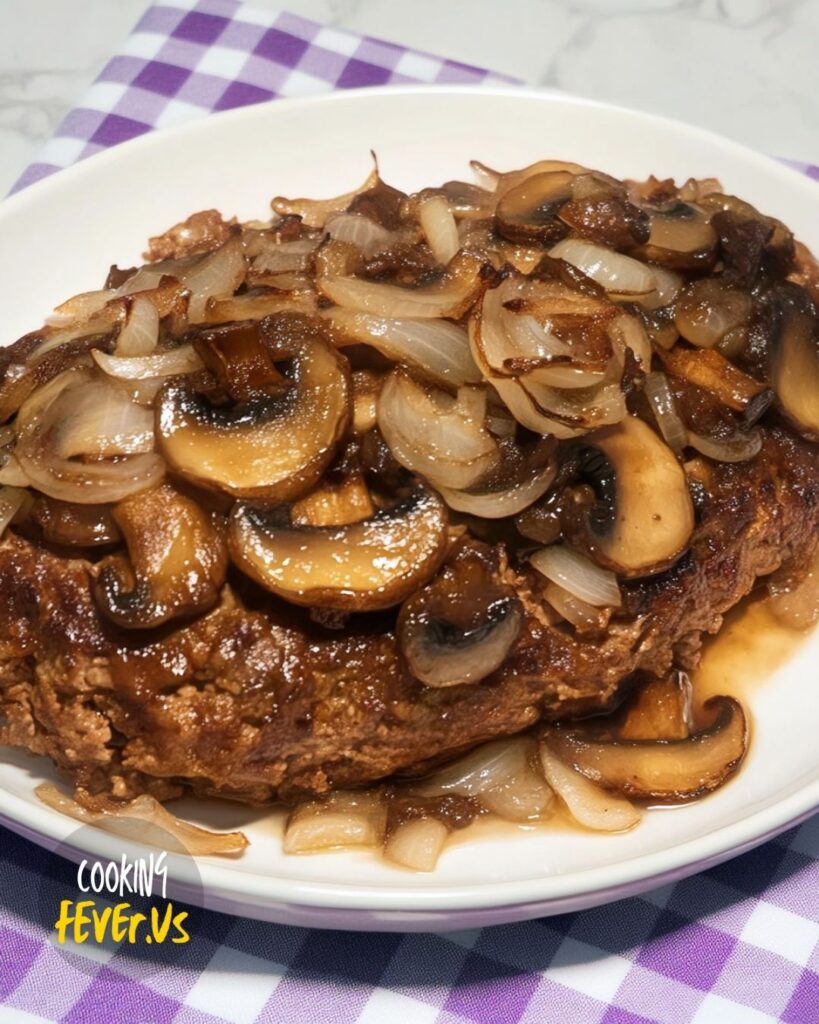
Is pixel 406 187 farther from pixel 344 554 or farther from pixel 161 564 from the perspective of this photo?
pixel 161 564

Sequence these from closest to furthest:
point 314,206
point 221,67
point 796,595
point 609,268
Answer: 1. point 609,268
2. point 796,595
3. point 314,206
4. point 221,67

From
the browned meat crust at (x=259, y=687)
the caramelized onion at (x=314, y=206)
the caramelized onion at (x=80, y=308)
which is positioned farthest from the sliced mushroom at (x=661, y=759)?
the caramelized onion at (x=314, y=206)

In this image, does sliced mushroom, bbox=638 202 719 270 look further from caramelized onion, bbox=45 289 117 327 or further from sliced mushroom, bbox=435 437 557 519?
caramelized onion, bbox=45 289 117 327

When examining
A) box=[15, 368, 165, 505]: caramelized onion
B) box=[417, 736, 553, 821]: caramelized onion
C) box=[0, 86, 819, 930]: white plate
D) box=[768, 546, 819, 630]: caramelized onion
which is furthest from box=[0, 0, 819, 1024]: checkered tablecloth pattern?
box=[15, 368, 165, 505]: caramelized onion

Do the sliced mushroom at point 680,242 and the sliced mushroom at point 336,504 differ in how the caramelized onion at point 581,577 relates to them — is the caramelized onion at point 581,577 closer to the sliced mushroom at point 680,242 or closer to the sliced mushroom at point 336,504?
the sliced mushroom at point 336,504

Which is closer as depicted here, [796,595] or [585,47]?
[796,595]

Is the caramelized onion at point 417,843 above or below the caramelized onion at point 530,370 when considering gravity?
below

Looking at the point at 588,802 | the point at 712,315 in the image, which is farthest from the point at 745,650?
the point at 712,315
